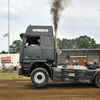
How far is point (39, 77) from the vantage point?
7.58m

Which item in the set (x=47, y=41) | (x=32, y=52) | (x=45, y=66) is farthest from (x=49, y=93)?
(x=47, y=41)

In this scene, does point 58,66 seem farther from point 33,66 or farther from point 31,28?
point 31,28

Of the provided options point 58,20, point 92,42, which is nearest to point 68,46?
point 92,42

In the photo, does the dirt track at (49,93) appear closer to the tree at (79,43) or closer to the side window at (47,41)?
the side window at (47,41)

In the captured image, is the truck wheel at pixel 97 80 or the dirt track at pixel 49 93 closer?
the dirt track at pixel 49 93

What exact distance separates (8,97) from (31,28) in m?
3.86

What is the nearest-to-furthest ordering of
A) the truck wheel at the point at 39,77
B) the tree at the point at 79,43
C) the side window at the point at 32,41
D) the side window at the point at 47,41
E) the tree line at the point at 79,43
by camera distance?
the truck wheel at the point at 39,77
the side window at the point at 47,41
the side window at the point at 32,41
the tree line at the point at 79,43
the tree at the point at 79,43

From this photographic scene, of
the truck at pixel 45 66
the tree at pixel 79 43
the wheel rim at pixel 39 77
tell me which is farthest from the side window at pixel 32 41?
the tree at pixel 79 43

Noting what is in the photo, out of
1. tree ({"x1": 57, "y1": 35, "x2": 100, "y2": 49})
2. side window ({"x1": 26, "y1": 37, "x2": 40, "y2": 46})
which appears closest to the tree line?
tree ({"x1": 57, "y1": 35, "x2": 100, "y2": 49})

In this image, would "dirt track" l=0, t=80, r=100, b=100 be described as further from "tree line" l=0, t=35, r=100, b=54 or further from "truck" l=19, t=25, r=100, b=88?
"tree line" l=0, t=35, r=100, b=54

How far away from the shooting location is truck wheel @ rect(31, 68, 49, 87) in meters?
7.52

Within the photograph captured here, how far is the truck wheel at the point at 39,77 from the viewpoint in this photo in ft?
24.7

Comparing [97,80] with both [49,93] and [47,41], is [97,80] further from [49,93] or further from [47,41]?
[47,41]

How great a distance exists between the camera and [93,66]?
783 centimetres
